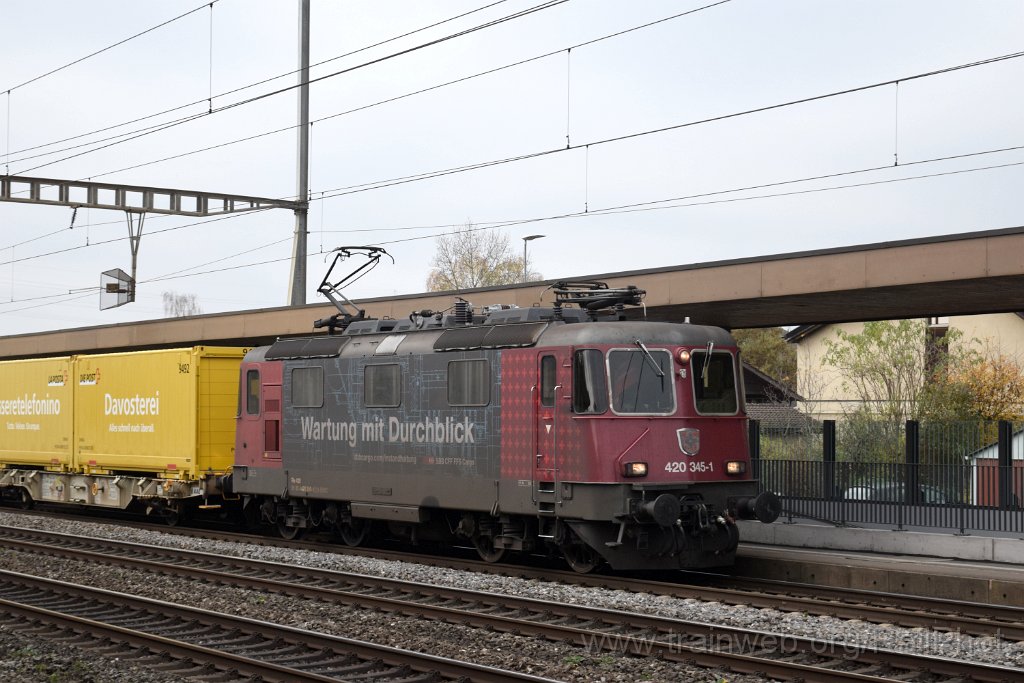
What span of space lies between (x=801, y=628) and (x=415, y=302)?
1281 cm

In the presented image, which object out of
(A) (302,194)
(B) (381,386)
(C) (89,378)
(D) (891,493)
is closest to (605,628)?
(B) (381,386)

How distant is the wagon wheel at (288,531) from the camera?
A: 20.1 meters

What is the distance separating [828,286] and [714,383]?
2596mm

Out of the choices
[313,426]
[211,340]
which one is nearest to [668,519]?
[313,426]

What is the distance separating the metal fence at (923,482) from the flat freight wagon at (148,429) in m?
10.0

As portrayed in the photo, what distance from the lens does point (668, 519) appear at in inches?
541

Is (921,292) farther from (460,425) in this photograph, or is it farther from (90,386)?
(90,386)

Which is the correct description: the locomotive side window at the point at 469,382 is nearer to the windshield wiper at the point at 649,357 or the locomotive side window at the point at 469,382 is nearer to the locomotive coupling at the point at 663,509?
the windshield wiper at the point at 649,357

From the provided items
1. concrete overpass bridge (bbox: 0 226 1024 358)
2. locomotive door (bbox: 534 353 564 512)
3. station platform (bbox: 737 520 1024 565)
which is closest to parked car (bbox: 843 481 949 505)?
station platform (bbox: 737 520 1024 565)

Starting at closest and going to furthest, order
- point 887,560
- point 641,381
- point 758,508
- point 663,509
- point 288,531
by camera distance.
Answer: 1. point 663,509
2. point 641,381
3. point 758,508
4. point 887,560
5. point 288,531

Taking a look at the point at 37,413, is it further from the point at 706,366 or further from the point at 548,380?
the point at 706,366

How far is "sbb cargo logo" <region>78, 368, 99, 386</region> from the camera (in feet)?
82.7

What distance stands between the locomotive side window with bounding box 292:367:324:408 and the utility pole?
8.12m

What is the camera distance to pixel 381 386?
57.6 ft
